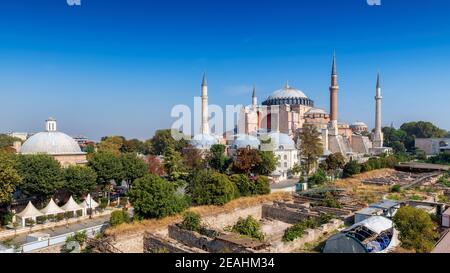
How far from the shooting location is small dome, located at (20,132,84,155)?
2062 centimetres

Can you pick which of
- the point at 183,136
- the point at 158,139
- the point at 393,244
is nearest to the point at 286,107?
the point at 183,136

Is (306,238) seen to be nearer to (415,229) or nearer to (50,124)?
(415,229)

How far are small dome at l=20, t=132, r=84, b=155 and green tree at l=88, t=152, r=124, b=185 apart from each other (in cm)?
470

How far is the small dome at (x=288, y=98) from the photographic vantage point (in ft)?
149

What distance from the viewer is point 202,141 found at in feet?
108

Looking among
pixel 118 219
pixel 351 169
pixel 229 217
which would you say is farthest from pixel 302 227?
pixel 351 169

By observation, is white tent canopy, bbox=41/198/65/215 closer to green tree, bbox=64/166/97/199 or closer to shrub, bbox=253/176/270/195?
green tree, bbox=64/166/97/199

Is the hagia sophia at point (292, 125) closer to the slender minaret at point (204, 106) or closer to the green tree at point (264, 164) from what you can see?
the slender minaret at point (204, 106)

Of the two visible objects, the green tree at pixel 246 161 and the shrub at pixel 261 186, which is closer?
the shrub at pixel 261 186

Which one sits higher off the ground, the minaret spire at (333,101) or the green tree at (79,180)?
the minaret spire at (333,101)

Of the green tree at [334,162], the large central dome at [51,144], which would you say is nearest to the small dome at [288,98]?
the green tree at [334,162]

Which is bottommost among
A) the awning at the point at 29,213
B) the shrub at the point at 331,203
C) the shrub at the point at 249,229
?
the shrub at the point at 249,229

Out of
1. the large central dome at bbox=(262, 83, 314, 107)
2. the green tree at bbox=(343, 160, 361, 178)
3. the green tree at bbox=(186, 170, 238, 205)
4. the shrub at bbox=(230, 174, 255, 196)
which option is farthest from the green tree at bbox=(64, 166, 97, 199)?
the large central dome at bbox=(262, 83, 314, 107)

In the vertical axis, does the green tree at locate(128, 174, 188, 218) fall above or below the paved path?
above
